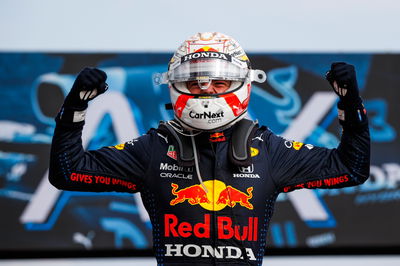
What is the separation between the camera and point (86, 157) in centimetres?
332

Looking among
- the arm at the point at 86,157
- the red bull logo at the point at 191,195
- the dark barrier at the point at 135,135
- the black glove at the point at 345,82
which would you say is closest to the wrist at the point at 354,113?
the black glove at the point at 345,82

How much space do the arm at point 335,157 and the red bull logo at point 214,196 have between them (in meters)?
0.18

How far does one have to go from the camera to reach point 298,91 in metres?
7.52

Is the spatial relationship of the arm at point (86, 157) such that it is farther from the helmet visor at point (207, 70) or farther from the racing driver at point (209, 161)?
the helmet visor at point (207, 70)

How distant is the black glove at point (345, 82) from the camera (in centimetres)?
318

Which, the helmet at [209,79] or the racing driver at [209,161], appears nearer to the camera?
the racing driver at [209,161]

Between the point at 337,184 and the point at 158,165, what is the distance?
2.53 ft

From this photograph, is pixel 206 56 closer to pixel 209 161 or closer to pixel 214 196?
pixel 209 161

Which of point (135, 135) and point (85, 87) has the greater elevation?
point (85, 87)

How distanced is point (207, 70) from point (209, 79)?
4 centimetres

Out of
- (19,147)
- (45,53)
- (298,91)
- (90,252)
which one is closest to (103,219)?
(90,252)

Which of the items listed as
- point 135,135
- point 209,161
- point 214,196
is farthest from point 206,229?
point 135,135

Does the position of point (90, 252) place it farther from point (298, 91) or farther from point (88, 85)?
point (88, 85)

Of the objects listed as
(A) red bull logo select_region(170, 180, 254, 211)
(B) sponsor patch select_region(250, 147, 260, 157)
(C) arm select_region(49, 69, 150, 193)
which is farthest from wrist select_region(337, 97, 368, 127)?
(C) arm select_region(49, 69, 150, 193)
